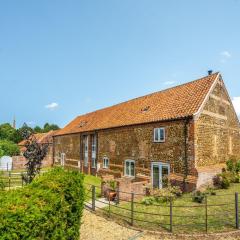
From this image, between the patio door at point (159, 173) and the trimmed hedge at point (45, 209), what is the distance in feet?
38.5

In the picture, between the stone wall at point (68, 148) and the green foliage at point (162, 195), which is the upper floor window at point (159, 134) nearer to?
the green foliage at point (162, 195)

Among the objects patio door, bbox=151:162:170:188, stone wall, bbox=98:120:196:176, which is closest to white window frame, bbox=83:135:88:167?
stone wall, bbox=98:120:196:176

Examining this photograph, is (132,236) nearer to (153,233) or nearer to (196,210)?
(153,233)

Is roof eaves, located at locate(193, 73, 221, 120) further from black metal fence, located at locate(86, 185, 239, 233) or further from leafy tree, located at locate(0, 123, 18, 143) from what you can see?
leafy tree, located at locate(0, 123, 18, 143)

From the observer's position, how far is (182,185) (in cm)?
1700

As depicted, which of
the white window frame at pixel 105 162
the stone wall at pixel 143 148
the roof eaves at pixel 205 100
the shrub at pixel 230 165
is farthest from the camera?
the white window frame at pixel 105 162

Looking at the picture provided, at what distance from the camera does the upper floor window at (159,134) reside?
63.8 feet

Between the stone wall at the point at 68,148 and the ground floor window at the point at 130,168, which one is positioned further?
the stone wall at the point at 68,148

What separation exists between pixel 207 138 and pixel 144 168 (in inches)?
223

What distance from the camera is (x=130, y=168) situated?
2286 centimetres

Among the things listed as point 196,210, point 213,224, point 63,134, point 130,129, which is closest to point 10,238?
point 213,224

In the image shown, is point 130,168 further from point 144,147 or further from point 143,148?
point 144,147

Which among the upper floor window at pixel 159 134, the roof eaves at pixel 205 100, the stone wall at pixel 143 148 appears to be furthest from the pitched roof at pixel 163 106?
the upper floor window at pixel 159 134

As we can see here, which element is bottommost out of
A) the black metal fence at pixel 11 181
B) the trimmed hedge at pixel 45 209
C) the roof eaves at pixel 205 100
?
the black metal fence at pixel 11 181
